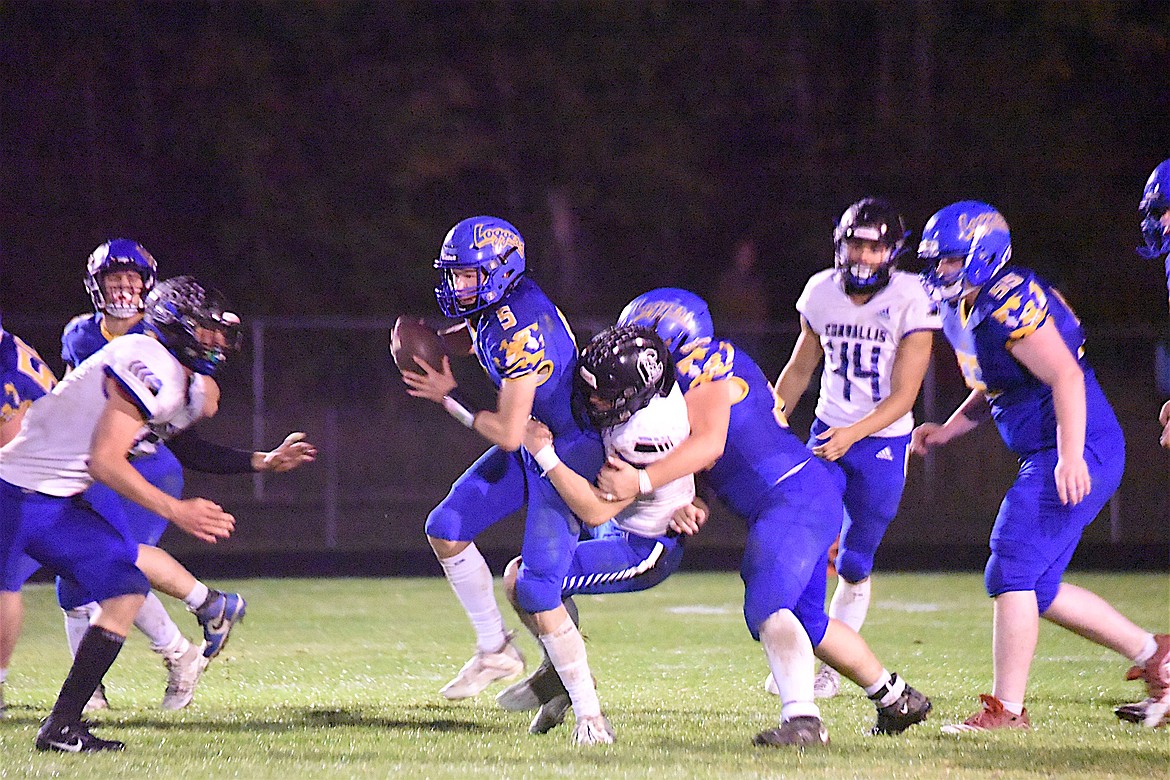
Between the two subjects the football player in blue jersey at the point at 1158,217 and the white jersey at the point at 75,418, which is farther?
the football player in blue jersey at the point at 1158,217

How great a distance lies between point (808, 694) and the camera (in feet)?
16.5

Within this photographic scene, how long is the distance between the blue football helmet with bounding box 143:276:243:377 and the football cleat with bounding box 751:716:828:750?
7.14ft

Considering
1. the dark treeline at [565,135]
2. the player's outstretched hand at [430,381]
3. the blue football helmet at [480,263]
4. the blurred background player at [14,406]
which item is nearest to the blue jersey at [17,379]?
the blurred background player at [14,406]

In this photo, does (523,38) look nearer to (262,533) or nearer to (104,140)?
(104,140)

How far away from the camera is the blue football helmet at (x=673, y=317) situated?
508 cm

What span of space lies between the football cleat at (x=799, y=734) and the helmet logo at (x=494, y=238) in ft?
6.14

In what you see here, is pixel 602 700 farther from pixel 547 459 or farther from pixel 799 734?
pixel 547 459

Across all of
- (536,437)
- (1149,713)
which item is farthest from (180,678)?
(1149,713)

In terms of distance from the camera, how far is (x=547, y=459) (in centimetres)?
500

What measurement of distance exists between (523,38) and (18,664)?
1564cm

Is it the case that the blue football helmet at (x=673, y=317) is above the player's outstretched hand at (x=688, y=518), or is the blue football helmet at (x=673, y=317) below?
above

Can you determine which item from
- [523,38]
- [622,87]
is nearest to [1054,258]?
[622,87]

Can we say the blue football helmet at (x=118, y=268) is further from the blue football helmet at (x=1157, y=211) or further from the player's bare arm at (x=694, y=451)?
the blue football helmet at (x=1157, y=211)

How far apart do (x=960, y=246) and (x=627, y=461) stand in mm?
1421
